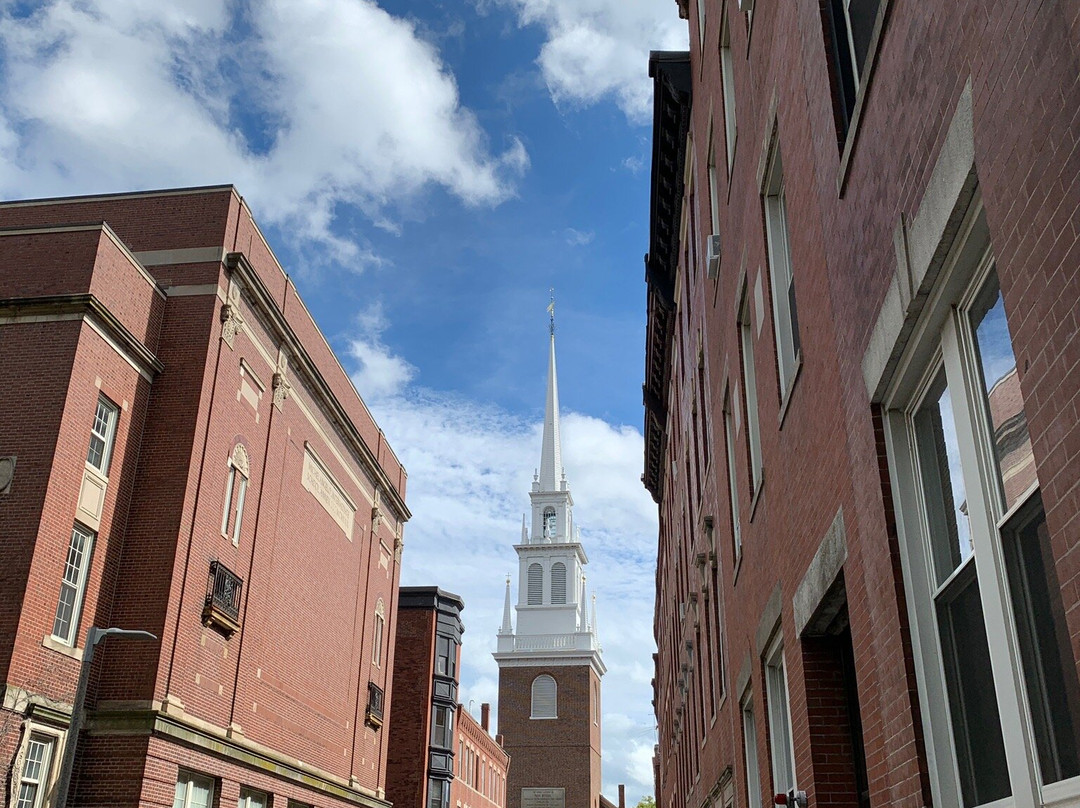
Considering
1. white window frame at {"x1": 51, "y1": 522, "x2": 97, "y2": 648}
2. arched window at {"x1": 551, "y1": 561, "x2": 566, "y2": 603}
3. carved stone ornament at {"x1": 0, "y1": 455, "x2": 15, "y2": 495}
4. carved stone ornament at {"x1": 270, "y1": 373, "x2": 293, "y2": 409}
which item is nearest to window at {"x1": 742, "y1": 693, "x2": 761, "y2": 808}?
white window frame at {"x1": 51, "y1": 522, "x2": 97, "y2": 648}

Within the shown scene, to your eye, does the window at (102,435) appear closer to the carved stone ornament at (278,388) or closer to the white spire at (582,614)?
the carved stone ornament at (278,388)

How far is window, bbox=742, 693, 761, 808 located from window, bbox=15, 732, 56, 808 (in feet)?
38.2

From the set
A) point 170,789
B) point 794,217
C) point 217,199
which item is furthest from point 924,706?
point 217,199

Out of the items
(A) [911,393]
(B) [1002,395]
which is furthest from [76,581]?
(B) [1002,395]

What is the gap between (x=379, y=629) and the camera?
36.6 m

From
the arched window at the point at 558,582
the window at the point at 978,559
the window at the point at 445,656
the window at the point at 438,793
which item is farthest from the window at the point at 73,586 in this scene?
the arched window at the point at 558,582

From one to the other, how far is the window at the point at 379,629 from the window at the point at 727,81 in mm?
26719

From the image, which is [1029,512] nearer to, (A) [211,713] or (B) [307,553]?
(A) [211,713]

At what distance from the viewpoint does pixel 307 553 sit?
2825cm

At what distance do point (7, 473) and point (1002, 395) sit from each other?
17665 millimetres

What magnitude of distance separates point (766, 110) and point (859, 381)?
13.8 feet

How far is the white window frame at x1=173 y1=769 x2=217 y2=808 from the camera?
786 inches

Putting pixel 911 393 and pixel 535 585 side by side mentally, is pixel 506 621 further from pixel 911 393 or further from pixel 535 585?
pixel 911 393

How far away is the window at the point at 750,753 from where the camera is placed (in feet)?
40.7
